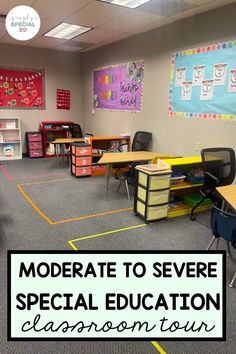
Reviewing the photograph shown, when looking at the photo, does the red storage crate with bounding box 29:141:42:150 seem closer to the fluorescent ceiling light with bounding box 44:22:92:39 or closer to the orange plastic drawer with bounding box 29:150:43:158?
the orange plastic drawer with bounding box 29:150:43:158

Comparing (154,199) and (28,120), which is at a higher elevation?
(28,120)

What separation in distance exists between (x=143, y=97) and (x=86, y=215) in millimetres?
3068

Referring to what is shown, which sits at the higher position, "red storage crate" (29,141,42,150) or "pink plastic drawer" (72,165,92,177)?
"red storage crate" (29,141,42,150)

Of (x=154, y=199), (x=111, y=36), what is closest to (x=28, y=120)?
(x=111, y=36)

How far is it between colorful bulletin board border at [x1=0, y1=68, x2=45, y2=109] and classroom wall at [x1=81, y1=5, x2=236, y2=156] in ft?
5.55

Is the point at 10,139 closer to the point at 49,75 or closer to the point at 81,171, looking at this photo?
the point at 49,75

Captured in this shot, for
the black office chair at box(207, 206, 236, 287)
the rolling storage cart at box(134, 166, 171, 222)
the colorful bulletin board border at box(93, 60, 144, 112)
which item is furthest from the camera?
the colorful bulletin board border at box(93, 60, 144, 112)

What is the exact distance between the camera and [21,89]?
727 centimetres

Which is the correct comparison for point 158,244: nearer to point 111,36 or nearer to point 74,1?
point 74,1

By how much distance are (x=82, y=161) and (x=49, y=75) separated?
3.42 metres

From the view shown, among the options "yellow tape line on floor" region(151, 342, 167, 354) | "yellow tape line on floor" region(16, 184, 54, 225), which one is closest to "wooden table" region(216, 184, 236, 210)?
"yellow tape line on floor" region(151, 342, 167, 354)

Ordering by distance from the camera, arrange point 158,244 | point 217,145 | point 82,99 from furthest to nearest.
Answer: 1. point 82,99
2. point 217,145
3. point 158,244

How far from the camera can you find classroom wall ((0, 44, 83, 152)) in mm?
7043

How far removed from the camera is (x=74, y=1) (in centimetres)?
384
